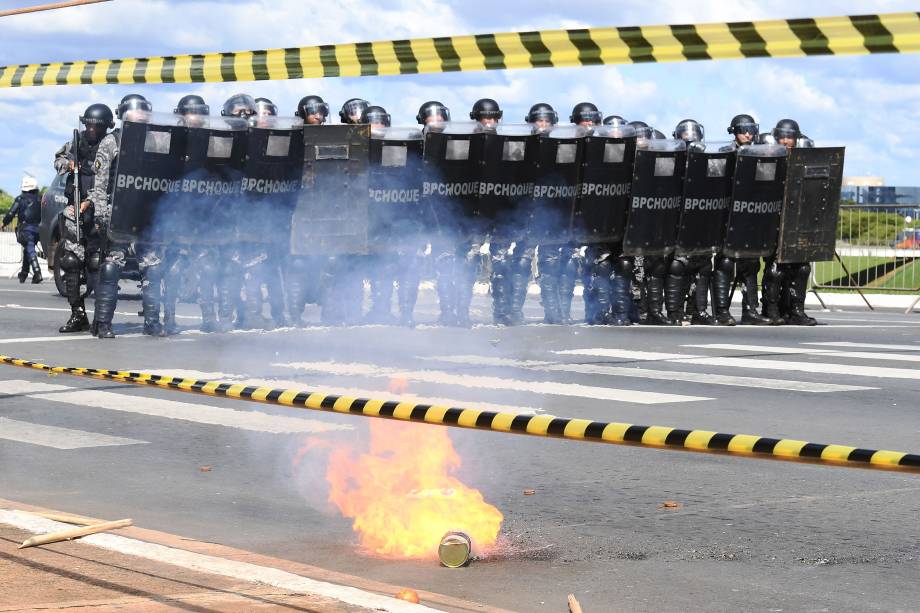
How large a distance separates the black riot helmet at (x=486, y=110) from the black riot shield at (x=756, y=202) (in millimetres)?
3146

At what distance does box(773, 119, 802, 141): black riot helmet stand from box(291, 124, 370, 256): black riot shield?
5.89 meters

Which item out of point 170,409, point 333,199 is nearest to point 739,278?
point 333,199

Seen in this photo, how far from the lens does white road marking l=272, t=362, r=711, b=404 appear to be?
445 inches

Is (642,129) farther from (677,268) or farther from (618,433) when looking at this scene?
(618,433)

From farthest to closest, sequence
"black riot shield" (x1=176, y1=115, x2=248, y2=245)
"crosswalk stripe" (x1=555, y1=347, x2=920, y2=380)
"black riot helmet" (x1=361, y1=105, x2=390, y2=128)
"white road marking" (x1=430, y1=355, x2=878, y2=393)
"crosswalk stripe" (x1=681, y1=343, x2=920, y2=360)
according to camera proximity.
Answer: "black riot helmet" (x1=361, y1=105, x2=390, y2=128) → "black riot shield" (x1=176, y1=115, x2=248, y2=245) → "crosswalk stripe" (x1=681, y1=343, x2=920, y2=360) → "crosswalk stripe" (x1=555, y1=347, x2=920, y2=380) → "white road marking" (x1=430, y1=355, x2=878, y2=393)

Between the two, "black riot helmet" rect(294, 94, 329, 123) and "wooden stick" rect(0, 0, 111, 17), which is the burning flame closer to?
"wooden stick" rect(0, 0, 111, 17)

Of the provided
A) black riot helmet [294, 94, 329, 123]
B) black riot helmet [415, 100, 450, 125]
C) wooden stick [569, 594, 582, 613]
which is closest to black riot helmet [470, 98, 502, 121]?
black riot helmet [415, 100, 450, 125]

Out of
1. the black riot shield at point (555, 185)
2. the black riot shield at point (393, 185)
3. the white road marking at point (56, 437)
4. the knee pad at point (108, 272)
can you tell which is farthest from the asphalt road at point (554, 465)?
the black riot shield at point (555, 185)

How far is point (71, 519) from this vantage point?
261 inches

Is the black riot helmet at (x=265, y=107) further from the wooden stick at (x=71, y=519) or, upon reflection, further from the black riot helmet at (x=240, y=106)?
the wooden stick at (x=71, y=519)

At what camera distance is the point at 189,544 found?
6301 millimetres

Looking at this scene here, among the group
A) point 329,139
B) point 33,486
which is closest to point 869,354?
point 329,139

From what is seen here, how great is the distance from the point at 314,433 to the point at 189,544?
3.23 metres

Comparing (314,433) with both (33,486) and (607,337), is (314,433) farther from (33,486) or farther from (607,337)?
(607,337)
